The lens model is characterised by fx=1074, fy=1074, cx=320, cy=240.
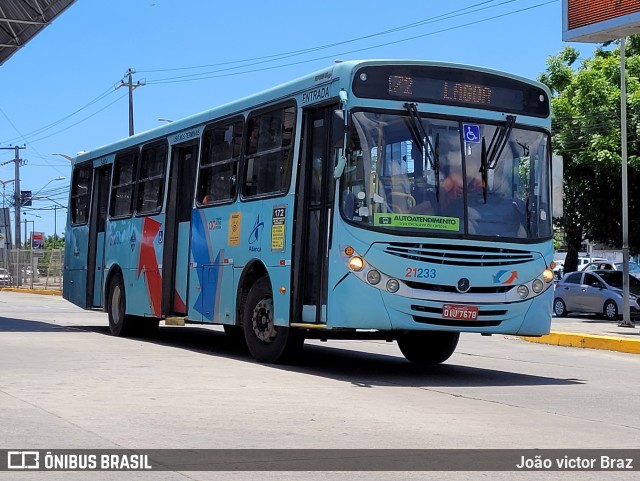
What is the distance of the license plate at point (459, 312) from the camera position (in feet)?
38.9

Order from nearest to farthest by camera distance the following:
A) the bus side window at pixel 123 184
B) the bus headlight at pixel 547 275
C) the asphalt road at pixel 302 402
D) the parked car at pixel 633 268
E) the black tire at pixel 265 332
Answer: the asphalt road at pixel 302 402, the bus headlight at pixel 547 275, the black tire at pixel 265 332, the bus side window at pixel 123 184, the parked car at pixel 633 268

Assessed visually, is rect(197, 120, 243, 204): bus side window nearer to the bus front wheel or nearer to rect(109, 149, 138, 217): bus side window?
rect(109, 149, 138, 217): bus side window

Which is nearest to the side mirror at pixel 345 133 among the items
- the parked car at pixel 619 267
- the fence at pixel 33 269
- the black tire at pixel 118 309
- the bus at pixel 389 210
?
the bus at pixel 389 210

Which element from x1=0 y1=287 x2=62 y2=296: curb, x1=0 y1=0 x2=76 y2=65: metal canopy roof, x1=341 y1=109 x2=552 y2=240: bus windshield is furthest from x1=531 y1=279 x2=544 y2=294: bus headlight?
x1=0 y1=287 x2=62 y2=296: curb

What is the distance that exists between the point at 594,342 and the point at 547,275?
7.62 m

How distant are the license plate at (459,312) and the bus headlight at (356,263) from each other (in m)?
1.04

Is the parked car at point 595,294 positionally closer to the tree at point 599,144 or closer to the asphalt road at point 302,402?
the tree at point 599,144

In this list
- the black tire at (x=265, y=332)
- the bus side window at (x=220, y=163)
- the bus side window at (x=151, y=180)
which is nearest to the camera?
the black tire at (x=265, y=332)

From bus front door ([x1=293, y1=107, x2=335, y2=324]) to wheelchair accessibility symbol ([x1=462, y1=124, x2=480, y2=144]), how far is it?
156 cm

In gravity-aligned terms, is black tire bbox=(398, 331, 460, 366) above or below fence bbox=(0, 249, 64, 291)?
below

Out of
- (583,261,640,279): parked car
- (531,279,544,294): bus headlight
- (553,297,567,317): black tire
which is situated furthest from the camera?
(583,261,640,279): parked car

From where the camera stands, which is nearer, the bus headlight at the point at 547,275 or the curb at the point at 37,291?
the bus headlight at the point at 547,275

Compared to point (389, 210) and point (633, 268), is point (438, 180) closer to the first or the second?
point (389, 210)

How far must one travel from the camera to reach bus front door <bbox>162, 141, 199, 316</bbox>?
1639 centimetres
